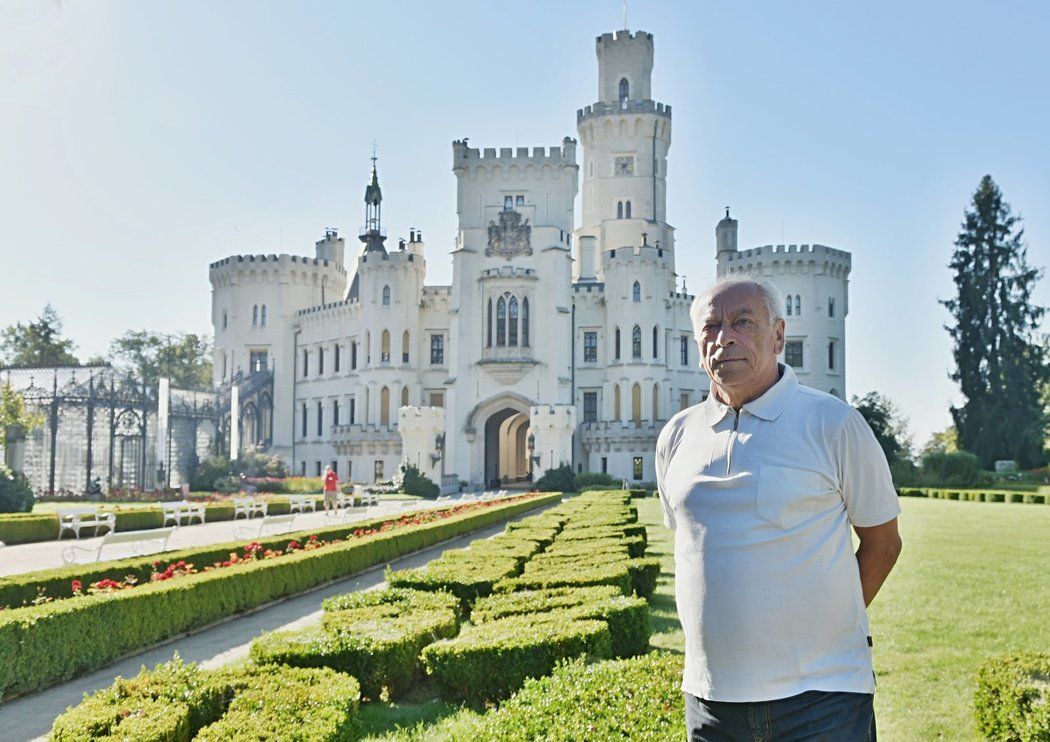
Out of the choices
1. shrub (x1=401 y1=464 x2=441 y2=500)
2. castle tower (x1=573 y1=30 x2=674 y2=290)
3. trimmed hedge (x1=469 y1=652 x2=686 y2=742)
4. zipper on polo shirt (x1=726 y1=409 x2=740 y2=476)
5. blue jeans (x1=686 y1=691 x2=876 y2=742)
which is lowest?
shrub (x1=401 y1=464 x2=441 y2=500)

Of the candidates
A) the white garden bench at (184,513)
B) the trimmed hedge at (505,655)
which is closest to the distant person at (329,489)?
the white garden bench at (184,513)

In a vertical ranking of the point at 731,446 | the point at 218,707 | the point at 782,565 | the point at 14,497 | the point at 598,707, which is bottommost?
the point at 14,497

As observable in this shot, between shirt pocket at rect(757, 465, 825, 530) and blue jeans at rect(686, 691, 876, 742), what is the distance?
54 centimetres

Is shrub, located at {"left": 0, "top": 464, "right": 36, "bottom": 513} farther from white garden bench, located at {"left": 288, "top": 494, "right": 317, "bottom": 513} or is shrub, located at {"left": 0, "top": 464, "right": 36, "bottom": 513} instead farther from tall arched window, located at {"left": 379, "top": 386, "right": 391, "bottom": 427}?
tall arched window, located at {"left": 379, "top": 386, "right": 391, "bottom": 427}

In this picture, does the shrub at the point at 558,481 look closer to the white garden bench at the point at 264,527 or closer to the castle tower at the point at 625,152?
the castle tower at the point at 625,152

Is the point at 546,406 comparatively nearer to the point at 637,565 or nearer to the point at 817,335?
the point at 817,335

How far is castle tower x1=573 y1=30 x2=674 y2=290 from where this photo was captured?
57.3 meters

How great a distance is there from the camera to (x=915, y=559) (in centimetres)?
1484

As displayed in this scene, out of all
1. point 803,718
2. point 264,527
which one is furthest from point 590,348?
point 803,718

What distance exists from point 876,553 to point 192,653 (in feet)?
A: 27.4

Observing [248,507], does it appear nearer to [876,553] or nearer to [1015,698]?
[1015,698]

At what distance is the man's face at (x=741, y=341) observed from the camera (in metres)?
3.25

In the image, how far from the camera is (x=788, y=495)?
3.00 m

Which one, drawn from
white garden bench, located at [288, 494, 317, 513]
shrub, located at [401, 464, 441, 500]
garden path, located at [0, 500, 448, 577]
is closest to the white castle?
shrub, located at [401, 464, 441, 500]
